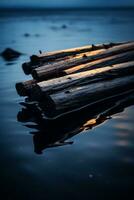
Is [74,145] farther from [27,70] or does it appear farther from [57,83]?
[27,70]

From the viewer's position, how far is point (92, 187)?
5.64 m

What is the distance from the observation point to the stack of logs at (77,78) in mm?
8383

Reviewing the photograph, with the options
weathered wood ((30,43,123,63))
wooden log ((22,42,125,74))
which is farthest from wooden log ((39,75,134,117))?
weathered wood ((30,43,123,63))

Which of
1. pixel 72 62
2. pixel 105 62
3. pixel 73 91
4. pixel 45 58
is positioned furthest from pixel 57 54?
pixel 73 91

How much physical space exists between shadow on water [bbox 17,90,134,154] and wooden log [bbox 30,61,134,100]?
0.63 m

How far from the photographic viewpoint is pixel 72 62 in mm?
10141

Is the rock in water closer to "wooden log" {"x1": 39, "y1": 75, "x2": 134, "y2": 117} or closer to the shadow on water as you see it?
the shadow on water

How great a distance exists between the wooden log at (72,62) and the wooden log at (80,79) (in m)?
0.62

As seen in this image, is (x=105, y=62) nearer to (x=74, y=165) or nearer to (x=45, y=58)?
(x=45, y=58)

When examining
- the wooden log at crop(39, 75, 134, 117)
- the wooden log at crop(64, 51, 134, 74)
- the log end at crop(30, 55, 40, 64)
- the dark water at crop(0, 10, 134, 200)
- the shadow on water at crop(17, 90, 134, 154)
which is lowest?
the dark water at crop(0, 10, 134, 200)

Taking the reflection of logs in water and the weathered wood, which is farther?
the weathered wood

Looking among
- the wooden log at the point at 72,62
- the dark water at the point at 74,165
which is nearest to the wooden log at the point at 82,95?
the dark water at the point at 74,165

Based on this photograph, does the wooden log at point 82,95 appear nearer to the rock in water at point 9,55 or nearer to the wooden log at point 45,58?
the wooden log at point 45,58

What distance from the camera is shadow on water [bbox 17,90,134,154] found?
7602 mm
